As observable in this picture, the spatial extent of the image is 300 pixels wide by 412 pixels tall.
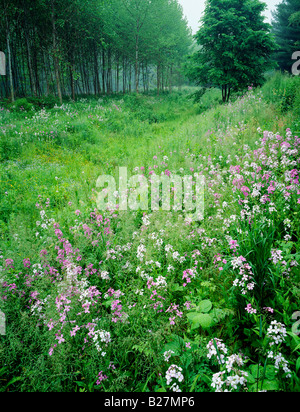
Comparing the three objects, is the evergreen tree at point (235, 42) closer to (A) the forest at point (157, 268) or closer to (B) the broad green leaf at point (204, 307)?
(A) the forest at point (157, 268)

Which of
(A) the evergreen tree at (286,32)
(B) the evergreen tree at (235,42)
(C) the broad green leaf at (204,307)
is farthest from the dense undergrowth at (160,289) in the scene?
(A) the evergreen tree at (286,32)

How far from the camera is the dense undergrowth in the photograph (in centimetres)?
203

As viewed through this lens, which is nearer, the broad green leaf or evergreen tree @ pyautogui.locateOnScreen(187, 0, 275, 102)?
the broad green leaf

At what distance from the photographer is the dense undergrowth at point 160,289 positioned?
2025mm

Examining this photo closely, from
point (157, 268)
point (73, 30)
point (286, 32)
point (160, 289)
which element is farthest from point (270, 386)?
point (286, 32)

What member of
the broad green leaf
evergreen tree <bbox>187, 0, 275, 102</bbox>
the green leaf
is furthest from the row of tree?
the green leaf

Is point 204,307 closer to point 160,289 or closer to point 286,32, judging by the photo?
point 160,289

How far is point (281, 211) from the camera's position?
10.4 feet

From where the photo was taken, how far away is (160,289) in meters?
2.74

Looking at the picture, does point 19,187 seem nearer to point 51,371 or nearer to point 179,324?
point 51,371

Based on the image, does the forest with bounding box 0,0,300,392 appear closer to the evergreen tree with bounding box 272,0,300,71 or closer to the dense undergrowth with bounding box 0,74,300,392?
the dense undergrowth with bounding box 0,74,300,392

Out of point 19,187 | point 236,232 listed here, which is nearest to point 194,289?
point 236,232

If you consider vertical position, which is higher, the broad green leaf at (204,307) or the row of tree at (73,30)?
the row of tree at (73,30)
